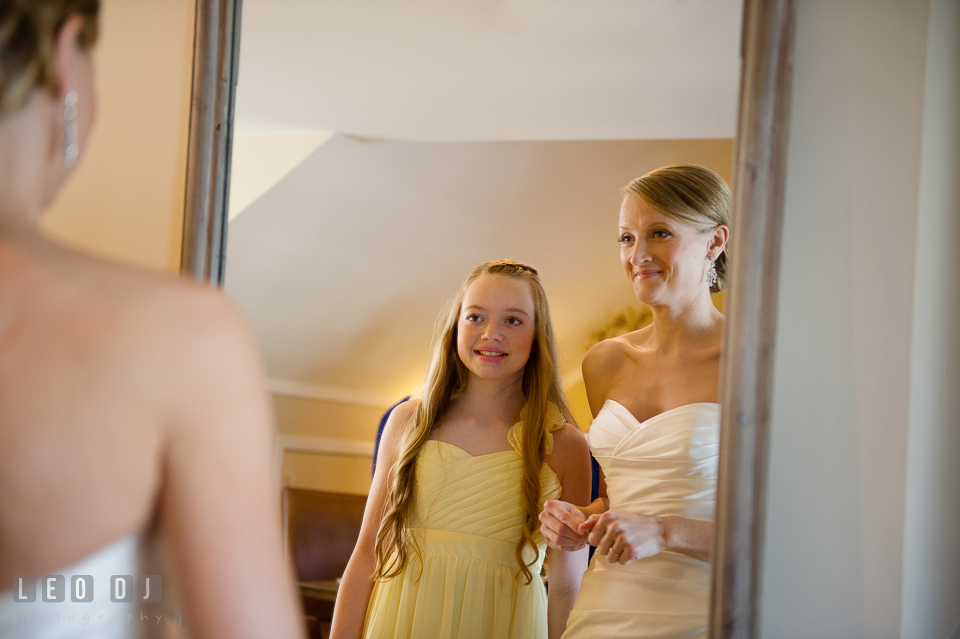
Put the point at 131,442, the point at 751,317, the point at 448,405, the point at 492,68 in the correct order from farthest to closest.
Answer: the point at 448,405 → the point at 492,68 → the point at 751,317 → the point at 131,442

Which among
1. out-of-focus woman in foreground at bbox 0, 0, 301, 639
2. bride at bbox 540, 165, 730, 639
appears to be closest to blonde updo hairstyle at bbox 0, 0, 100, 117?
out-of-focus woman in foreground at bbox 0, 0, 301, 639

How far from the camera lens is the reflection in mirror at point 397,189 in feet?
3.67

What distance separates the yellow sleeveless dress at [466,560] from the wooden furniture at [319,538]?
81 mm

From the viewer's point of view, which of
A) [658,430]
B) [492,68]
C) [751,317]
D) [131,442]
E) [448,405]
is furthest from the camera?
[448,405]

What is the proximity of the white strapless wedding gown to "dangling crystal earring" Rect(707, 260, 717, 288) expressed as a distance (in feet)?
0.55

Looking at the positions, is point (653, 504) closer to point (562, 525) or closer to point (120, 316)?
point (562, 525)

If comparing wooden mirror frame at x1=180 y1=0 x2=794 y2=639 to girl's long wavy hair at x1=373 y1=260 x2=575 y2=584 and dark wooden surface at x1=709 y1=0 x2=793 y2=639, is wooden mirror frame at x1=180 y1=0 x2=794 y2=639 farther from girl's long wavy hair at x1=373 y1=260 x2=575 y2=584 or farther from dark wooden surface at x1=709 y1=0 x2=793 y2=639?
girl's long wavy hair at x1=373 y1=260 x2=575 y2=584

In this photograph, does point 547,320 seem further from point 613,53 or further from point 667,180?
point 613,53

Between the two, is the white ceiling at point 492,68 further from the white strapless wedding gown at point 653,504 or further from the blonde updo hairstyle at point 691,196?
the white strapless wedding gown at point 653,504

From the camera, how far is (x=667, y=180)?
108 cm

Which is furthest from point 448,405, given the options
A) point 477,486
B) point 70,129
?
point 70,129

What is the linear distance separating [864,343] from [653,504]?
35cm

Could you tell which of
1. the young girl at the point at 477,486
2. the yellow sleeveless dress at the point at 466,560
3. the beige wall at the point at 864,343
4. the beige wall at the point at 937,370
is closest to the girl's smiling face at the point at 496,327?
the young girl at the point at 477,486

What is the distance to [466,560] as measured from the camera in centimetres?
119
